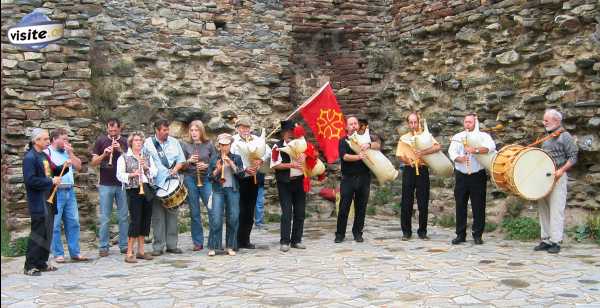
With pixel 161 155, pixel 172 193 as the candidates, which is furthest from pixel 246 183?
pixel 161 155

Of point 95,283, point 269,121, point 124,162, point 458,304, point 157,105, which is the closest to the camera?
point 458,304

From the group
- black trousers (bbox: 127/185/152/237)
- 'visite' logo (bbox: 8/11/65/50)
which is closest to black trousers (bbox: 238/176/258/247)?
black trousers (bbox: 127/185/152/237)

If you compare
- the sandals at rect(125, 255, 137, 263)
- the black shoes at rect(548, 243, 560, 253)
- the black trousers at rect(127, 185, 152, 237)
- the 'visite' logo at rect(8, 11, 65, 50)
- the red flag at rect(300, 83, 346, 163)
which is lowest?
the sandals at rect(125, 255, 137, 263)

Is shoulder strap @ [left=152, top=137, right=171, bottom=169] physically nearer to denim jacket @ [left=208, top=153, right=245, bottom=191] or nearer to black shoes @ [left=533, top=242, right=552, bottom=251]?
denim jacket @ [left=208, top=153, right=245, bottom=191]

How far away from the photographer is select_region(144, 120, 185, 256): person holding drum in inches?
277

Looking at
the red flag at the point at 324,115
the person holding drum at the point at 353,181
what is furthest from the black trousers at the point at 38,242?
the red flag at the point at 324,115

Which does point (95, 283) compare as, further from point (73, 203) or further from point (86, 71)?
point (86, 71)

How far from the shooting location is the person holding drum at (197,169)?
7.42 m

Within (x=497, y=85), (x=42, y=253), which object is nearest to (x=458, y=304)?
(x=42, y=253)

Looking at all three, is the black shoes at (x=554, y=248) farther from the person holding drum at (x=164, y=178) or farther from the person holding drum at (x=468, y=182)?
the person holding drum at (x=164, y=178)

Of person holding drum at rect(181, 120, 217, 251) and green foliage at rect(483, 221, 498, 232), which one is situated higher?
person holding drum at rect(181, 120, 217, 251)

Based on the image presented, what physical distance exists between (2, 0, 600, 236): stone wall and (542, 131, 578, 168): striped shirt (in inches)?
38.9

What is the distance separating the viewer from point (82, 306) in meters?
4.71

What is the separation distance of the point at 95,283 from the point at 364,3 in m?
7.90
